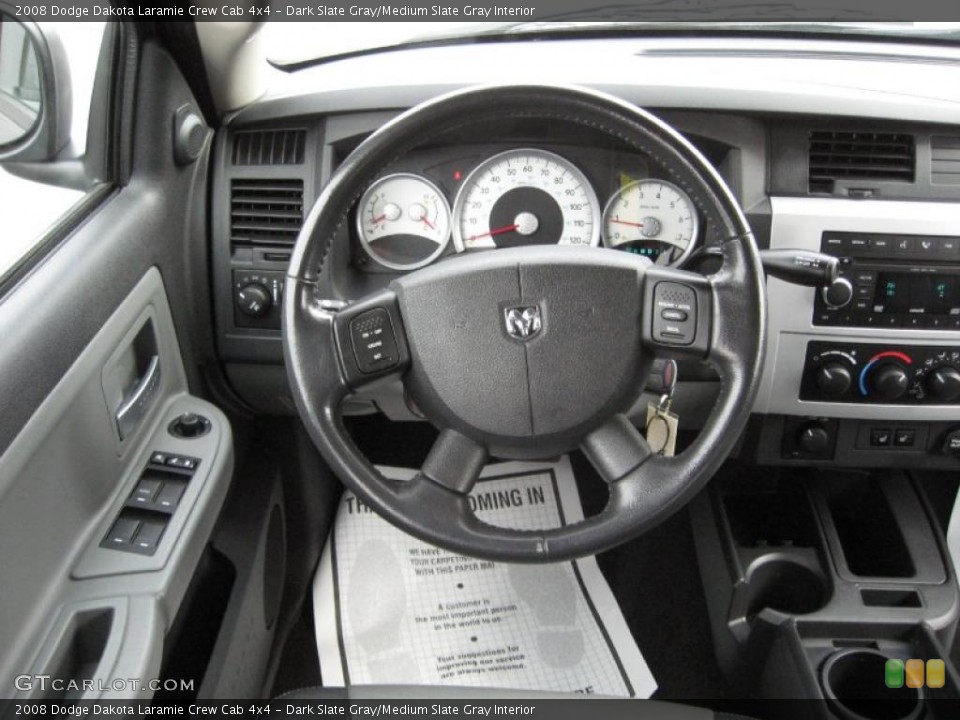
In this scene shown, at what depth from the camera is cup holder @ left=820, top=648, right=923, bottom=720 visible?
1182 mm

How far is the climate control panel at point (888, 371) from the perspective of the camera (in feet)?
3.92

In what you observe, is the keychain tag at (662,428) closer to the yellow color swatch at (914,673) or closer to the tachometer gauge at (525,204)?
the tachometer gauge at (525,204)

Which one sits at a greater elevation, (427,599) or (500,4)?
(500,4)

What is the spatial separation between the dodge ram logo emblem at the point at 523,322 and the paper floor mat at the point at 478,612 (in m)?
0.68

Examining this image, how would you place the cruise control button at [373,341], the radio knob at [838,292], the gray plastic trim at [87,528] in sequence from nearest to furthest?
the gray plastic trim at [87,528] → the cruise control button at [373,341] → the radio knob at [838,292]

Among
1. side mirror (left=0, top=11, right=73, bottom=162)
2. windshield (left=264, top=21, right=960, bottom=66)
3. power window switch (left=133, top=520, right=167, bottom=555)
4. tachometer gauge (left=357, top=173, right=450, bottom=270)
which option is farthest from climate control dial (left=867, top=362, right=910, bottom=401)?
side mirror (left=0, top=11, right=73, bottom=162)

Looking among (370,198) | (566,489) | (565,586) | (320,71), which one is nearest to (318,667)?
(565,586)

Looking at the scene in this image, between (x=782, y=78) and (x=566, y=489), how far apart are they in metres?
0.81

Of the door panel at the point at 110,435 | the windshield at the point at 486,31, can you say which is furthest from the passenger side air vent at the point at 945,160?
the door panel at the point at 110,435

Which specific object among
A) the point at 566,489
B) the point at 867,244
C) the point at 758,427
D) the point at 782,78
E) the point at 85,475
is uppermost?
the point at 782,78

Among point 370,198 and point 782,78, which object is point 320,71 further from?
point 782,78

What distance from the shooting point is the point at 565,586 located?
5.05 ft

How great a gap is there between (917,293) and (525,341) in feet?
1.97

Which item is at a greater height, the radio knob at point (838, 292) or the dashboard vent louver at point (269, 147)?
the dashboard vent louver at point (269, 147)
